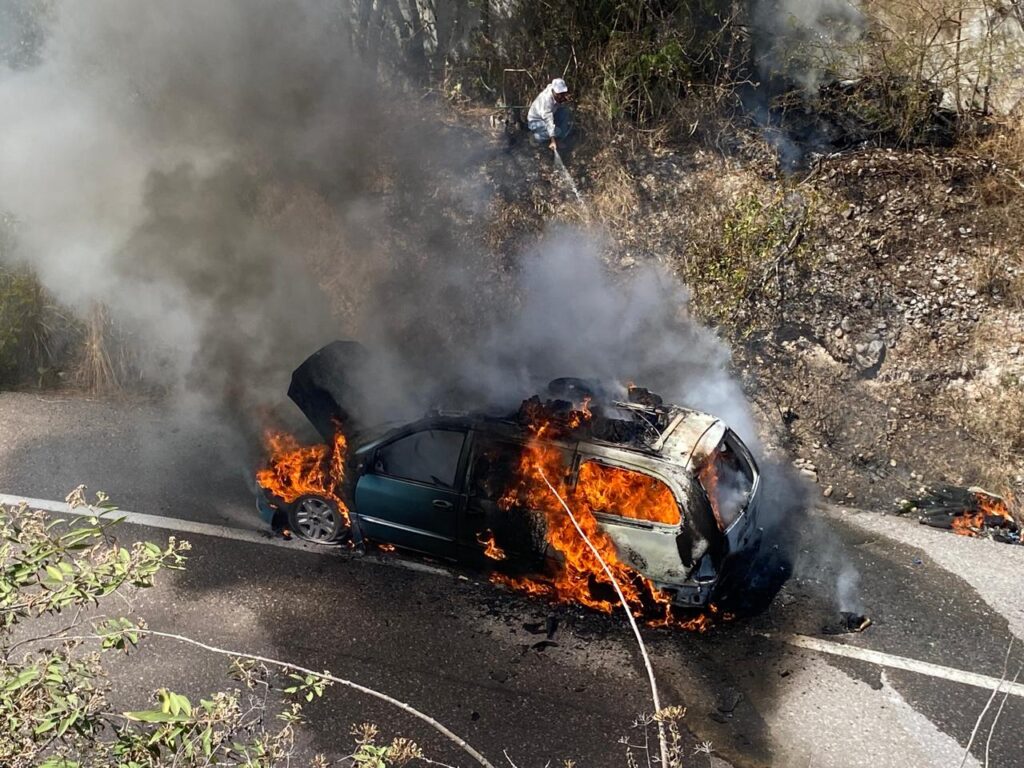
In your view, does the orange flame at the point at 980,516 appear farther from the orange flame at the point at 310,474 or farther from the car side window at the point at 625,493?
the orange flame at the point at 310,474

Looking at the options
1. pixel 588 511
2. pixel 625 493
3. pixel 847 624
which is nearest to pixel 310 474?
pixel 588 511

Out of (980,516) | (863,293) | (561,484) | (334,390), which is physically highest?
(863,293)

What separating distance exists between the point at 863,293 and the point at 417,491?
5.71 metres

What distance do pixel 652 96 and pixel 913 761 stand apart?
8.20 m

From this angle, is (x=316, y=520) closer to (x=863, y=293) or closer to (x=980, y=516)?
(x=980, y=516)

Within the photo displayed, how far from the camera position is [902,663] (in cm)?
523

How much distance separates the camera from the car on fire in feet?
17.2

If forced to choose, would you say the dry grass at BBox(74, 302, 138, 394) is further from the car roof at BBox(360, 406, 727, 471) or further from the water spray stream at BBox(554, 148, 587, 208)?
the water spray stream at BBox(554, 148, 587, 208)

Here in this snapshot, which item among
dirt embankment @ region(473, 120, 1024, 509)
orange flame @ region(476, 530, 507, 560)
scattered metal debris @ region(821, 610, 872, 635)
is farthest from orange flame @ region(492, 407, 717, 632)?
dirt embankment @ region(473, 120, 1024, 509)

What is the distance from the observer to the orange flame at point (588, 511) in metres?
5.32

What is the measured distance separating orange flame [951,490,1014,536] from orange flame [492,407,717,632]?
292 centimetres

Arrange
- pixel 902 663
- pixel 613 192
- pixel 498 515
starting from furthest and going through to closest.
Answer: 1. pixel 613 192
2. pixel 498 515
3. pixel 902 663

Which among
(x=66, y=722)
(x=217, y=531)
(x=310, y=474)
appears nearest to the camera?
(x=66, y=722)

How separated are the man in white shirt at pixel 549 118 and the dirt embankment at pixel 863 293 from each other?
3.31 feet
